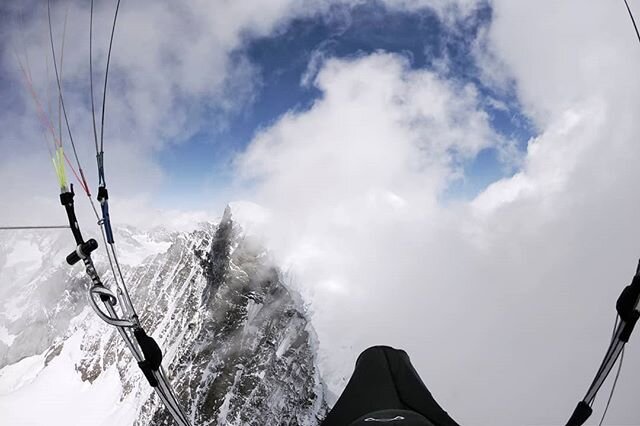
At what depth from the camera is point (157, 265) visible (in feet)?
614

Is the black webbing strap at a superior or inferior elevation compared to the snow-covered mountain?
inferior

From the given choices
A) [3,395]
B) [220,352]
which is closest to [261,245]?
[220,352]

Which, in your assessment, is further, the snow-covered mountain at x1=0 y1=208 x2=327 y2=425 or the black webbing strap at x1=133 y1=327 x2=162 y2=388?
the snow-covered mountain at x1=0 y1=208 x2=327 y2=425

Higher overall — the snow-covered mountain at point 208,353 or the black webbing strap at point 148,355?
the snow-covered mountain at point 208,353

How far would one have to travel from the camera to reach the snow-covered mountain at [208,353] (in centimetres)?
11400

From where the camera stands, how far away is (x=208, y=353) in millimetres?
121000

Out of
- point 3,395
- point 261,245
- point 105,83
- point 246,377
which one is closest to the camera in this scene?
point 105,83

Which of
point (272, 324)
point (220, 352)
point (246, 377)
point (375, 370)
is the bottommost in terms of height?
point (375, 370)

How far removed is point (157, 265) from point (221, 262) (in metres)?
64.1

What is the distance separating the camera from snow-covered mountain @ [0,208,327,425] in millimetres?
114000

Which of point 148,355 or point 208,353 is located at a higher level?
point 208,353

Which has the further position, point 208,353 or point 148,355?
point 208,353

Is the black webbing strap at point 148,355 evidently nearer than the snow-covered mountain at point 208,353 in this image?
Yes

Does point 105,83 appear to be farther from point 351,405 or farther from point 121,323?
point 351,405
